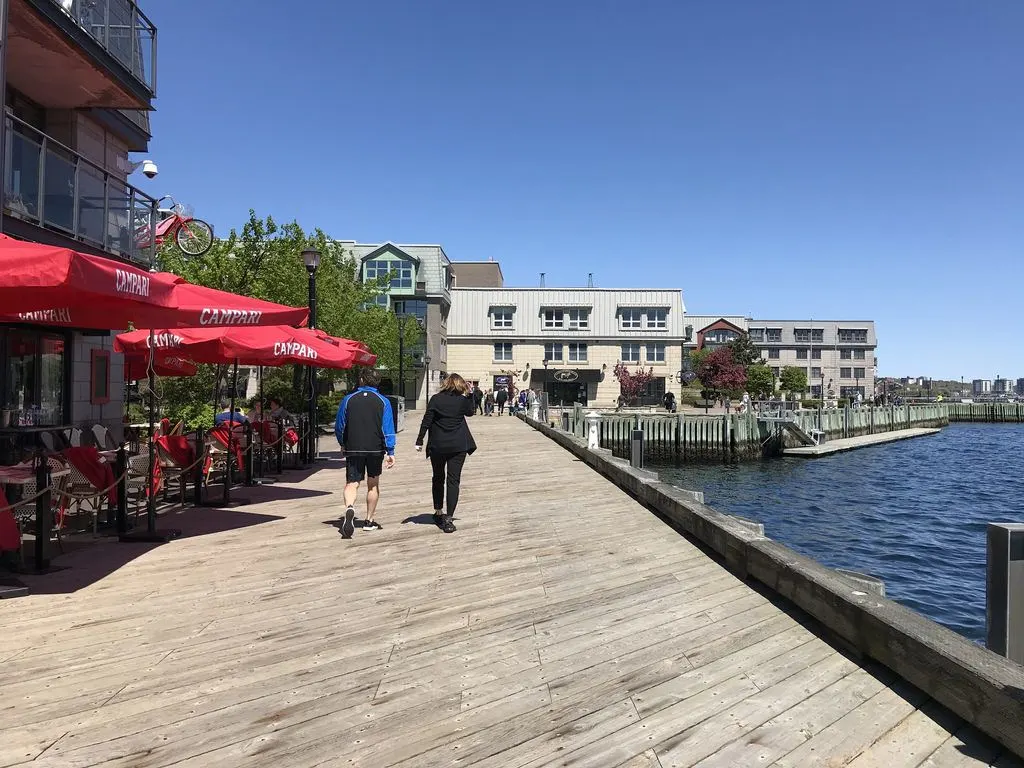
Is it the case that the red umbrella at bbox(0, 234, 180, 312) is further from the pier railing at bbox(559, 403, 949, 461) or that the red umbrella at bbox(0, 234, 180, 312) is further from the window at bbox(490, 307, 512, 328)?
the window at bbox(490, 307, 512, 328)

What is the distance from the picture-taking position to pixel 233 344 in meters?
9.70

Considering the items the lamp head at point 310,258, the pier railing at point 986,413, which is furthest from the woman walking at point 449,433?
the pier railing at point 986,413

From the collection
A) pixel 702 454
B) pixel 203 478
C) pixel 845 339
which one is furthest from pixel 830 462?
pixel 845 339

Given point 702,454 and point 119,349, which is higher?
point 119,349

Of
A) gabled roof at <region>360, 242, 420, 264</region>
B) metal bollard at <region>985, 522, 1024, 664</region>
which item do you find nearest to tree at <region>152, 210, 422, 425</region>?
metal bollard at <region>985, 522, 1024, 664</region>

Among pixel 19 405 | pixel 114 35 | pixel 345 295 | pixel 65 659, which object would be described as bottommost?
pixel 65 659

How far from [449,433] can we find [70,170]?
304 inches

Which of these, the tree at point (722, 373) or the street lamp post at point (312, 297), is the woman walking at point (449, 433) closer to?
the street lamp post at point (312, 297)

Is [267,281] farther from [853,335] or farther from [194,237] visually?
[853,335]

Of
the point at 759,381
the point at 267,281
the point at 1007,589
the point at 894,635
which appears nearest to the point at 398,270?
the point at 267,281

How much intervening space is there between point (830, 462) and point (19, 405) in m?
36.6

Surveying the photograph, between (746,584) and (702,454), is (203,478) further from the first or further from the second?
(702,454)

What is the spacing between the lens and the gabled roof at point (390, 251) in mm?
51250

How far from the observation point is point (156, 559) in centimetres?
651
